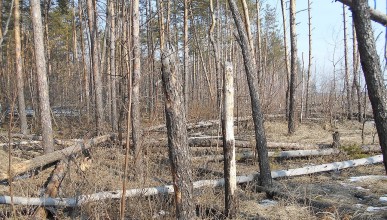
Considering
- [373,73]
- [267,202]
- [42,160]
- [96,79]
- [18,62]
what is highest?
[18,62]

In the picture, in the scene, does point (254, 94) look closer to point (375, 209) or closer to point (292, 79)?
point (375, 209)

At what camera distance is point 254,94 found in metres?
6.32

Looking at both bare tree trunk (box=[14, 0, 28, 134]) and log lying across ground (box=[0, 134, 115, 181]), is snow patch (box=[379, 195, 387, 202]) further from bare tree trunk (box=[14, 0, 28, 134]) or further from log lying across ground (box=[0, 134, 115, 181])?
bare tree trunk (box=[14, 0, 28, 134])

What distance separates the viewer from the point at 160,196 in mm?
5840

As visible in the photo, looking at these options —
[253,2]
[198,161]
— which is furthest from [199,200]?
[253,2]

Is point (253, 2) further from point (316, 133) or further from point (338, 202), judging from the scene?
→ point (338, 202)

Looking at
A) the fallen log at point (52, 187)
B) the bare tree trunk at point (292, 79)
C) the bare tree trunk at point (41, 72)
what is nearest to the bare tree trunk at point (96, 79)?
the bare tree trunk at point (41, 72)

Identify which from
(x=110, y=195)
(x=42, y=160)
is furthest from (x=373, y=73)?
(x=42, y=160)

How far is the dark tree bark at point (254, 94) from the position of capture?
6.11m

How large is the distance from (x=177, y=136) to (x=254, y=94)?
2537 mm

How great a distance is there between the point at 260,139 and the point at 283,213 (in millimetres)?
1479

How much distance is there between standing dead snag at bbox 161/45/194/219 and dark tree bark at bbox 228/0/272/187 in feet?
7.44

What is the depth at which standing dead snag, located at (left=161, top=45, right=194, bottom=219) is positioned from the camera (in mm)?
4227

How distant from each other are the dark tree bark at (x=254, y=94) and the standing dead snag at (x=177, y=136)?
7.44 feet
